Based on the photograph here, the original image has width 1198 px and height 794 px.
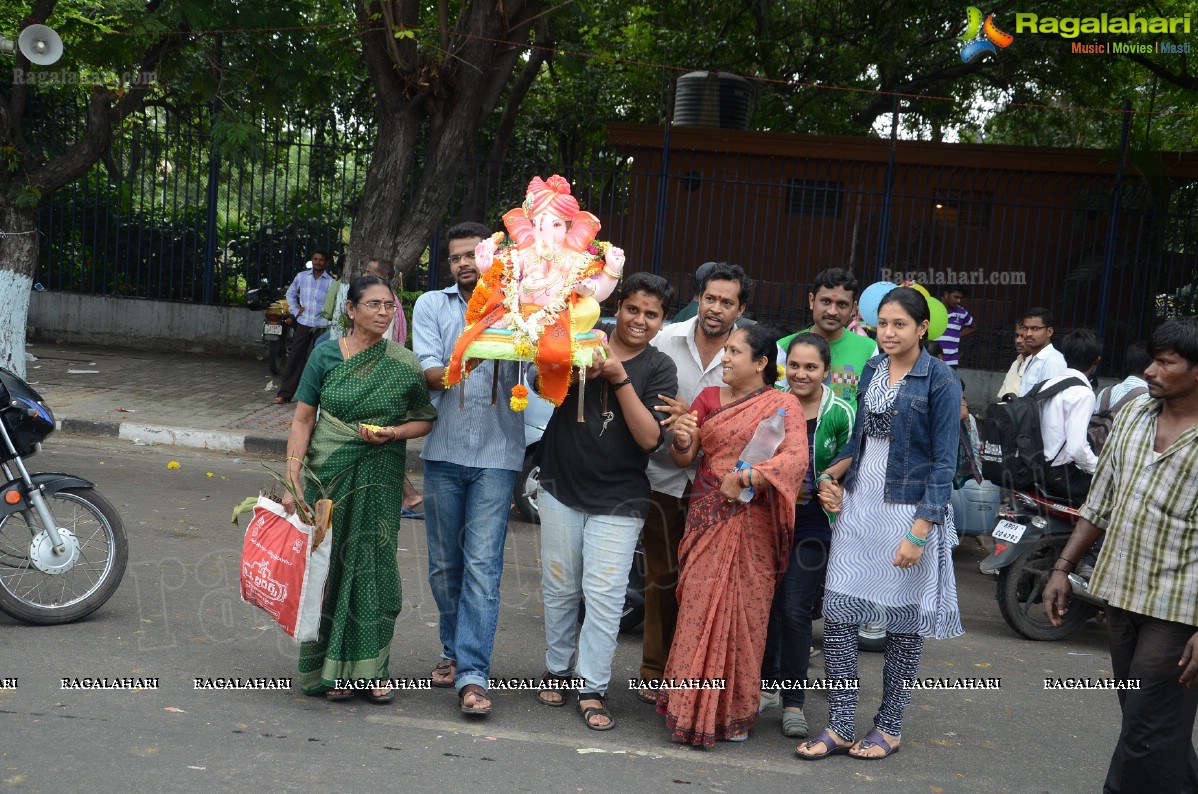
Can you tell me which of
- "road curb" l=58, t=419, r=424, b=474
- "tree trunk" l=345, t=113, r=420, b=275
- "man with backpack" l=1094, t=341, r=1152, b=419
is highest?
"tree trunk" l=345, t=113, r=420, b=275

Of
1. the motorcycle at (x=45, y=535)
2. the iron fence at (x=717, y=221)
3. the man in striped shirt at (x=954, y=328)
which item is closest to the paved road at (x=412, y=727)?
the motorcycle at (x=45, y=535)

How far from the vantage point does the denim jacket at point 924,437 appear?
4.06 m

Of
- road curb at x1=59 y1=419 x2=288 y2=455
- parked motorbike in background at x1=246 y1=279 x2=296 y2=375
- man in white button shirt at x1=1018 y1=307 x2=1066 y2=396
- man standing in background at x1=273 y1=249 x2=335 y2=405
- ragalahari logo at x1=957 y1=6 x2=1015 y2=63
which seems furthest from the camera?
ragalahari logo at x1=957 y1=6 x2=1015 y2=63

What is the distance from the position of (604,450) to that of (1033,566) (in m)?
3.07

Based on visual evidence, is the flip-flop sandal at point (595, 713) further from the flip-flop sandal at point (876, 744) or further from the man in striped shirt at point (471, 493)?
the flip-flop sandal at point (876, 744)

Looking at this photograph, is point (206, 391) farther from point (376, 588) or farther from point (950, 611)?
point (950, 611)

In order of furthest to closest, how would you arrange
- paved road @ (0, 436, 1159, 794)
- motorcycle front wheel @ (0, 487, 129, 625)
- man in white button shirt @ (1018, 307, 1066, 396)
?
man in white button shirt @ (1018, 307, 1066, 396)
motorcycle front wheel @ (0, 487, 129, 625)
paved road @ (0, 436, 1159, 794)

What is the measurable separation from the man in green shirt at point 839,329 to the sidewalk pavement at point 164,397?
5.50 m

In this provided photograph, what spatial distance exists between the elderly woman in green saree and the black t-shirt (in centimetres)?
56

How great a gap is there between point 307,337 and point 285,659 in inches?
288

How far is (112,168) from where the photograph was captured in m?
14.4

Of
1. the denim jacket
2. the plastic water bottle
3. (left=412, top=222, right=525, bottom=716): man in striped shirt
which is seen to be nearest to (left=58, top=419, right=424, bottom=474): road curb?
(left=412, top=222, right=525, bottom=716): man in striped shirt

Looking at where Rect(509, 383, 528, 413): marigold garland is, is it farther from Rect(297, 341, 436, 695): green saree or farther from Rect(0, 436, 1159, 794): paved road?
Rect(0, 436, 1159, 794): paved road

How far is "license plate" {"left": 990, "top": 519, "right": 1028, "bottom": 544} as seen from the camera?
6.13m
